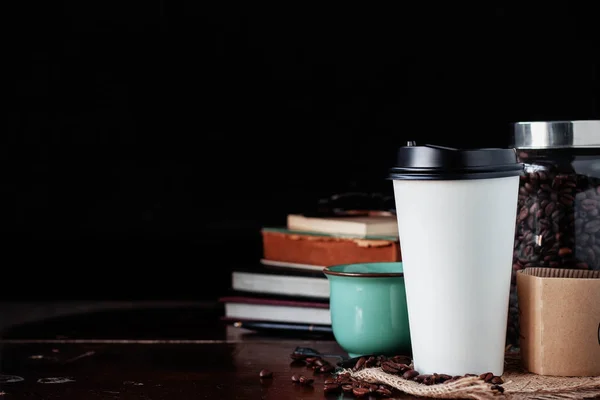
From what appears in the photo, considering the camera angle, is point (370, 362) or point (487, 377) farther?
point (370, 362)

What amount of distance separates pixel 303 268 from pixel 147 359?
0.33 meters

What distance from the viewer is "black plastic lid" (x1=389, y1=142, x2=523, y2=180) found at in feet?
3.21

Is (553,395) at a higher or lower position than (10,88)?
lower

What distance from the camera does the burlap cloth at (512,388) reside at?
959 millimetres

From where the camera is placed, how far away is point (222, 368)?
3.84ft

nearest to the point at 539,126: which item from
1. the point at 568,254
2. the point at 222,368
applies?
the point at 568,254

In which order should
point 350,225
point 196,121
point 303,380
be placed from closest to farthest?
point 303,380
point 350,225
point 196,121

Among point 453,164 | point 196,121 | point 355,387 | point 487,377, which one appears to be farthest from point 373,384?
point 196,121

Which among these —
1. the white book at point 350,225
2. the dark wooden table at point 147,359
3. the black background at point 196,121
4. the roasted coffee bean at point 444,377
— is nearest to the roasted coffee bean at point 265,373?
the dark wooden table at point 147,359

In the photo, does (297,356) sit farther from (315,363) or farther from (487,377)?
(487,377)

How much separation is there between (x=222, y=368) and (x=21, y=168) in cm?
81

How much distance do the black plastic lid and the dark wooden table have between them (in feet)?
0.90

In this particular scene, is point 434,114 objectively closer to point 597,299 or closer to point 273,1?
point 273,1

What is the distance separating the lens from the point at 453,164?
0.98m
